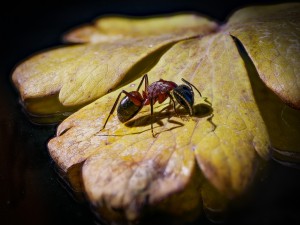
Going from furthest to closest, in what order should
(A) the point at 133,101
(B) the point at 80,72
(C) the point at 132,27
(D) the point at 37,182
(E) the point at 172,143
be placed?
(C) the point at 132,27 → (B) the point at 80,72 → (A) the point at 133,101 → (D) the point at 37,182 → (E) the point at 172,143

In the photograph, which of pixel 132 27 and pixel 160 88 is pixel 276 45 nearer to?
pixel 160 88

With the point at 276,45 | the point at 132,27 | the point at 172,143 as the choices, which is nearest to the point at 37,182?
the point at 172,143

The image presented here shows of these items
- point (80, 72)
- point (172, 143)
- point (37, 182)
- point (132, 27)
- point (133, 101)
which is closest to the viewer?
point (172, 143)

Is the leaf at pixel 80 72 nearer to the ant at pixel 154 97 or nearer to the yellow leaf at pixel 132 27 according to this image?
the ant at pixel 154 97

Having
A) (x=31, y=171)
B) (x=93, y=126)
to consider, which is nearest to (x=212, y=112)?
(x=93, y=126)

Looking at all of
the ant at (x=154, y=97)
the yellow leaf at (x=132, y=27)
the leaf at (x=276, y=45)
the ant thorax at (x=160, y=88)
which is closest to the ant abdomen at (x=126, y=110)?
the ant at (x=154, y=97)

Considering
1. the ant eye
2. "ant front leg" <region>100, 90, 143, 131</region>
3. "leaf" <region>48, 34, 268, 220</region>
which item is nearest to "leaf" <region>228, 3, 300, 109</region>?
"leaf" <region>48, 34, 268, 220</region>
